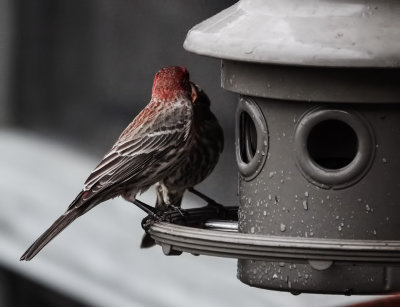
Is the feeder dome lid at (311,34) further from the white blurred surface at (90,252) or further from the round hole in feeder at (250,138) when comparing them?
the white blurred surface at (90,252)

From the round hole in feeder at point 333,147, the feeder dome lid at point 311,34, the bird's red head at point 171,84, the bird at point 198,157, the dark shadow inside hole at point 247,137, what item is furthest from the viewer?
the bird at point 198,157

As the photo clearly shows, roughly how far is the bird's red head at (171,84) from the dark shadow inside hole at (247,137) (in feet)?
2.48

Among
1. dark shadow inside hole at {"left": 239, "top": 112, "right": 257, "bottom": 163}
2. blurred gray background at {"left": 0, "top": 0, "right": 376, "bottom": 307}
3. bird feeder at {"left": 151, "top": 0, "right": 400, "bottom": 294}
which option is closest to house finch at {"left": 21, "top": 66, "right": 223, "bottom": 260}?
dark shadow inside hole at {"left": 239, "top": 112, "right": 257, "bottom": 163}

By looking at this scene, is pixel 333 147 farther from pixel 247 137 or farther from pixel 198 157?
pixel 198 157

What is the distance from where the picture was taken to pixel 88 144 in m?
10.7

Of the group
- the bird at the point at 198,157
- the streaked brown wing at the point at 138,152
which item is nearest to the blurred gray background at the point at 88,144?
the bird at the point at 198,157

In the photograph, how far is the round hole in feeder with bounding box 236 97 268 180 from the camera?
5.57m

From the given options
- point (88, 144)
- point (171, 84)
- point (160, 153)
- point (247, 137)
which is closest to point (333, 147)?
point (247, 137)

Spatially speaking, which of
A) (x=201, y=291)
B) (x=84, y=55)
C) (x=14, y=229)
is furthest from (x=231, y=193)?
(x=14, y=229)

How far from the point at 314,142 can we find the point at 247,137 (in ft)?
1.11

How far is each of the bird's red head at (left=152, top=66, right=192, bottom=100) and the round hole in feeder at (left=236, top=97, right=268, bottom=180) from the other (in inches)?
29.2

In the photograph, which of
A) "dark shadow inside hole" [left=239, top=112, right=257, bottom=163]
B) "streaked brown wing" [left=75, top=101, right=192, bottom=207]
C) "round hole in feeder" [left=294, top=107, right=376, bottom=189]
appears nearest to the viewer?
"round hole in feeder" [left=294, top=107, right=376, bottom=189]

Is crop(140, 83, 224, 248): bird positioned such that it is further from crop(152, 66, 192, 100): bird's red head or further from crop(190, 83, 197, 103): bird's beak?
crop(152, 66, 192, 100): bird's red head

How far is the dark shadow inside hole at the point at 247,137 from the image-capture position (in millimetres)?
5816
